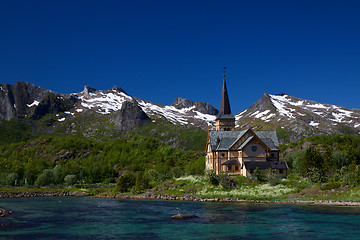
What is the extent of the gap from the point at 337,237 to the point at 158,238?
1646 cm

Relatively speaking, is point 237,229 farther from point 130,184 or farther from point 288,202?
point 130,184

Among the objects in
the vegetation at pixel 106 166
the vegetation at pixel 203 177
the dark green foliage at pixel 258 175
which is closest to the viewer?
the vegetation at pixel 203 177

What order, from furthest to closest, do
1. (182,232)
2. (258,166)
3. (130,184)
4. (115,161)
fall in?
1. (115,161)
2. (130,184)
3. (258,166)
4. (182,232)

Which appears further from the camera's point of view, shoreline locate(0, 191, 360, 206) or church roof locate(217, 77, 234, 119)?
church roof locate(217, 77, 234, 119)

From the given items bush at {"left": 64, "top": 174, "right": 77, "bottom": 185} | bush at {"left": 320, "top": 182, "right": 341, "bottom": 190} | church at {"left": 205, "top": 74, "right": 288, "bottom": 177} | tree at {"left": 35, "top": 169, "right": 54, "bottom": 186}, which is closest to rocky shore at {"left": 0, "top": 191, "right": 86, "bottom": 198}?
A: tree at {"left": 35, "top": 169, "right": 54, "bottom": 186}

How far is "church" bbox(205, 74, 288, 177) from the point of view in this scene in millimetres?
85188

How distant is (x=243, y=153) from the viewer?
86875 millimetres

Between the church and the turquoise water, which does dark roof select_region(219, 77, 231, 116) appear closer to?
the church

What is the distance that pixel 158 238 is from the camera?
110 feet

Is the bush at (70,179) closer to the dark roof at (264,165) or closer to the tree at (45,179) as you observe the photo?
the tree at (45,179)

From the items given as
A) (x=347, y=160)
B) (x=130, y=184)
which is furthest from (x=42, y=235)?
(x=347, y=160)

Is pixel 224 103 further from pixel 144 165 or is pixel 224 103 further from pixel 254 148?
pixel 144 165

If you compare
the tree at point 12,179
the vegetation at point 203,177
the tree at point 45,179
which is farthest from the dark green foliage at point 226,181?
the tree at point 12,179

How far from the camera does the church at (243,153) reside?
279ft
